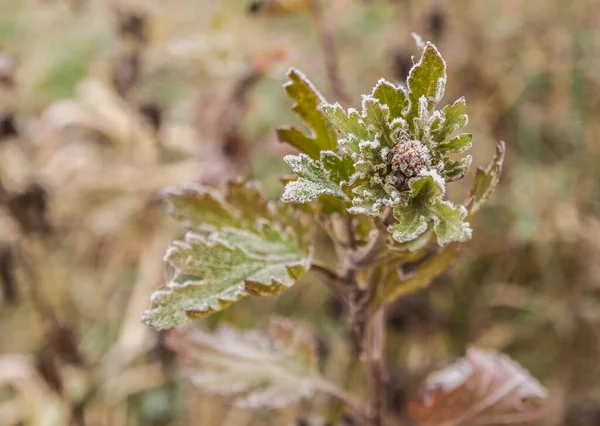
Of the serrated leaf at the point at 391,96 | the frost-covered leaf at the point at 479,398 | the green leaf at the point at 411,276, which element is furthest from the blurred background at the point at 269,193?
the serrated leaf at the point at 391,96

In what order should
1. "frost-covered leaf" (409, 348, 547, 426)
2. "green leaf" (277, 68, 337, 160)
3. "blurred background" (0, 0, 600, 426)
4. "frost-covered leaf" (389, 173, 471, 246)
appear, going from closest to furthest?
1. "frost-covered leaf" (389, 173, 471, 246)
2. "green leaf" (277, 68, 337, 160)
3. "frost-covered leaf" (409, 348, 547, 426)
4. "blurred background" (0, 0, 600, 426)

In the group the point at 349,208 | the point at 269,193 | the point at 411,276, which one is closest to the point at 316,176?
the point at 349,208

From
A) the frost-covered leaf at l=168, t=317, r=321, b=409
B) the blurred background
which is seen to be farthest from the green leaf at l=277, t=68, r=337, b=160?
the blurred background

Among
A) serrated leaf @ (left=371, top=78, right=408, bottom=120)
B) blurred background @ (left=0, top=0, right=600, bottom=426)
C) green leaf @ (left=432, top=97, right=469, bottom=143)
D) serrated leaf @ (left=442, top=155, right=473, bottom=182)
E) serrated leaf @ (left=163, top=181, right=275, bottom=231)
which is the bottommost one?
serrated leaf @ (left=442, top=155, right=473, bottom=182)

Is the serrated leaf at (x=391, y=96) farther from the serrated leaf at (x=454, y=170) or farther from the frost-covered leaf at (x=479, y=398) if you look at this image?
the frost-covered leaf at (x=479, y=398)

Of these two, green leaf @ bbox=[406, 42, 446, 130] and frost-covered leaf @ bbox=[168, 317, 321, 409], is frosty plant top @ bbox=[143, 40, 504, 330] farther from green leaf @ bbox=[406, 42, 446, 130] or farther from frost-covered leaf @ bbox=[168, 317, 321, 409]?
frost-covered leaf @ bbox=[168, 317, 321, 409]

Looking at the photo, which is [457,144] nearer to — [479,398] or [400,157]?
[400,157]
